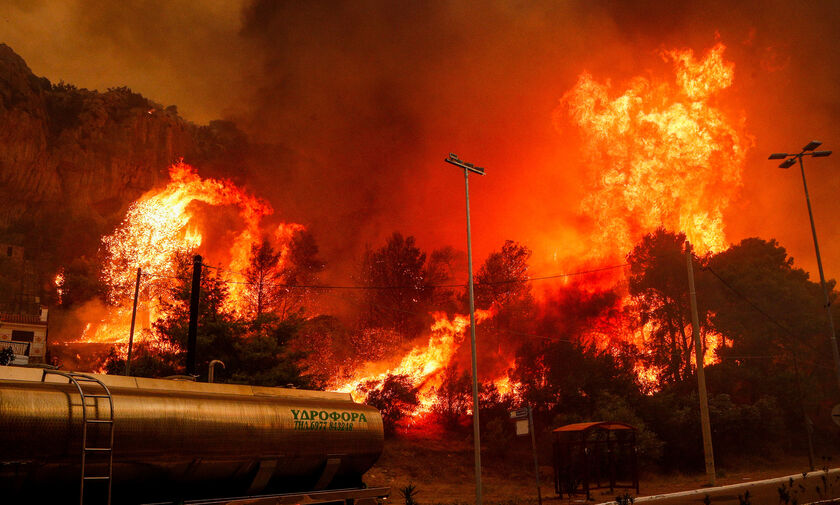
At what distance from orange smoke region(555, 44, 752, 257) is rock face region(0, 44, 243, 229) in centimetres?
5995

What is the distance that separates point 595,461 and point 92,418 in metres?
24.0

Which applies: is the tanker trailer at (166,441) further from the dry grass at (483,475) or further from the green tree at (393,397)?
the green tree at (393,397)

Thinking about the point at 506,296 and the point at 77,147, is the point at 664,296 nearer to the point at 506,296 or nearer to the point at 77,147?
the point at 506,296

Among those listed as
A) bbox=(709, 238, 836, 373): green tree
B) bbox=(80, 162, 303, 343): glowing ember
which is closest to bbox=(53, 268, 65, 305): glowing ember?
bbox=(80, 162, 303, 343): glowing ember

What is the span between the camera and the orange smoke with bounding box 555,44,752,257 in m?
63.2

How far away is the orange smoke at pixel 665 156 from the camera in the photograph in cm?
6325

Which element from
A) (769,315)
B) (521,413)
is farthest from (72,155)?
(769,315)

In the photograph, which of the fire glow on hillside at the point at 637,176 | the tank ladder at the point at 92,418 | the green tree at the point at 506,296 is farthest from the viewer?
the fire glow on hillside at the point at 637,176

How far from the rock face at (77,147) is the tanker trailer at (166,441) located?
78141 millimetres

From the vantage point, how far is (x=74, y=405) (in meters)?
10.7

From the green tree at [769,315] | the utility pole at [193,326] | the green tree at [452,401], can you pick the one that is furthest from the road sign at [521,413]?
the green tree at [769,315]

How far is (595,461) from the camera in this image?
96.0 ft

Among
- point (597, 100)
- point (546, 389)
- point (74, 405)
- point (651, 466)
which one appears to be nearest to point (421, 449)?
point (546, 389)

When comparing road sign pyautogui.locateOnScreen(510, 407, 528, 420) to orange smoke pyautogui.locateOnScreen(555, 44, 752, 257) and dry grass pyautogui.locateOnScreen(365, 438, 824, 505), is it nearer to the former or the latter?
dry grass pyautogui.locateOnScreen(365, 438, 824, 505)
